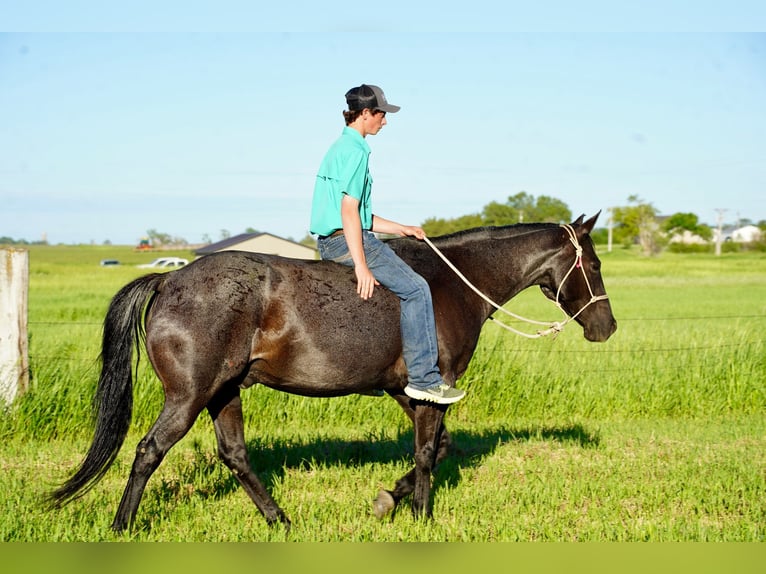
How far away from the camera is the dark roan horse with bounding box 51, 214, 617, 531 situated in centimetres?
497

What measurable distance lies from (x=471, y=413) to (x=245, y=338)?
4.99m

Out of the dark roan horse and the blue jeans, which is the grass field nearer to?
the dark roan horse

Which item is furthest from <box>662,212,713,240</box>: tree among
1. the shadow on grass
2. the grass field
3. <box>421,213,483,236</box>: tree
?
the shadow on grass

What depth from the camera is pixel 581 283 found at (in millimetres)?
6473

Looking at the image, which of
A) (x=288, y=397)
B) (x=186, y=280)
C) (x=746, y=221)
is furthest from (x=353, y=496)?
(x=746, y=221)

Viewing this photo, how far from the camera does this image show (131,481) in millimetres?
5043

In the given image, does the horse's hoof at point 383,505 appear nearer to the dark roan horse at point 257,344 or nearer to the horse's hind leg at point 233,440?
the dark roan horse at point 257,344

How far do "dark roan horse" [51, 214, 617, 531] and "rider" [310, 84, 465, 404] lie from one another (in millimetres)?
126

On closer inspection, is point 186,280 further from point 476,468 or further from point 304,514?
point 476,468

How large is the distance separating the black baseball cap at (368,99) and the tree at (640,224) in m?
81.9

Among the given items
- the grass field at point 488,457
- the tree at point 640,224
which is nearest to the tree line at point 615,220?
the tree at point 640,224

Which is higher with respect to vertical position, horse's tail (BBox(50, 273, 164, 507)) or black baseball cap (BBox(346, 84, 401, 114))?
black baseball cap (BBox(346, 84, 401, 114))

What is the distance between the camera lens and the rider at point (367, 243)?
5.35m

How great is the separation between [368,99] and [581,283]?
2.42 meters
